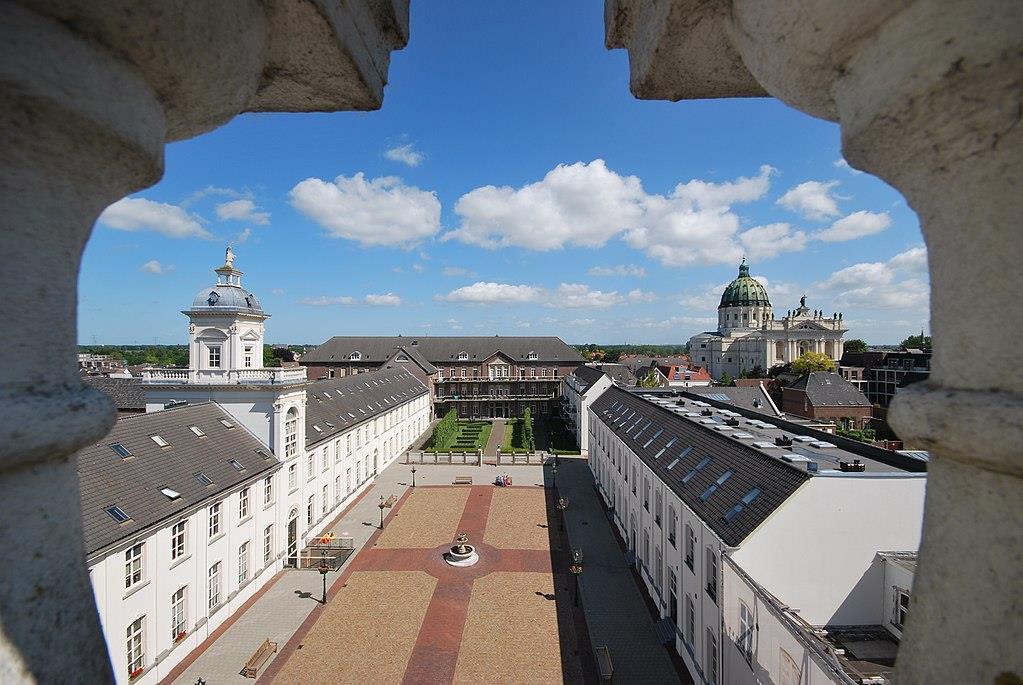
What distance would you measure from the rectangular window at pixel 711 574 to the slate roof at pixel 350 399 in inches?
789

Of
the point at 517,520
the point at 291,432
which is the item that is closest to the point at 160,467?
the point at 291,432

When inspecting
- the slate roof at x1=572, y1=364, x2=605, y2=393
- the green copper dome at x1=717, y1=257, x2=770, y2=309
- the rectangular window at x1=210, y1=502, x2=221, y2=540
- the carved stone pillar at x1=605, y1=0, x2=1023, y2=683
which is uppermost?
the green copper dome at x1=717, y1=257, x2=770, y2=309

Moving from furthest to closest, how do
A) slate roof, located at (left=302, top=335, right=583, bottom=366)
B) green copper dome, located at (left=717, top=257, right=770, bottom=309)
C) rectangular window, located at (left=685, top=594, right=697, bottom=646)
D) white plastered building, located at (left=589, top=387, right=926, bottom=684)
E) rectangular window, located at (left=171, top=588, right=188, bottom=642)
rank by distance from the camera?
1. green copper dome, located at (left=717, top=257, right=770, bottom=309)
2. slate roof, located at (left=302, top=335, right=583, bottom=366)
3. rectangular window, located at (left=171, top=588, right=188, bottom=642)
4. rectangular window, located at (left=685, top=594, right=697, bottom=646)
5. white plastered building, located at (left=589, top=387, right=926, bottom=684)

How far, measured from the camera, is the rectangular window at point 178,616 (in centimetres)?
1463

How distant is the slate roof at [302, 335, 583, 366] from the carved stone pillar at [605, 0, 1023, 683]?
65683 mm

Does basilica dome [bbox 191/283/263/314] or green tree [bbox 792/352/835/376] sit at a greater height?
basilica dome [bbox 191/283/263/314]

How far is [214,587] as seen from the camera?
16.8 metres

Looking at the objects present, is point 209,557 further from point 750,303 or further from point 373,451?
point 750,303

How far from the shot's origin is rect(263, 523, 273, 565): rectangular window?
A: 20.2 metres

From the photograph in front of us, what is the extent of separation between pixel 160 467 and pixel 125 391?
29206mm

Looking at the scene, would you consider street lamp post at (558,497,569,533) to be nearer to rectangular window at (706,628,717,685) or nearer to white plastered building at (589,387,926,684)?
white plastered building at (589,387,926,684)

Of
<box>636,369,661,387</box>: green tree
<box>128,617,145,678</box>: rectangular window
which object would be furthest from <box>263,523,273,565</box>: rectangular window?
<box>636,369,661,387</box>: green tree

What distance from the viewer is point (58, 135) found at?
1.33 m

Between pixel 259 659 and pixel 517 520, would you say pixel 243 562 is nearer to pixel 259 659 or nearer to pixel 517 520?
pixel 259 659
